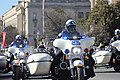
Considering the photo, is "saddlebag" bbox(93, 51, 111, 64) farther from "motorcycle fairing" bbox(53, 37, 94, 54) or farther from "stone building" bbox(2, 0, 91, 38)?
"stone building" bbox(2, 0, 91, 38)

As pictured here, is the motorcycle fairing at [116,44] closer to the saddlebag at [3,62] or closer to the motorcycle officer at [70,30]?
the saddlebag at [3,62]

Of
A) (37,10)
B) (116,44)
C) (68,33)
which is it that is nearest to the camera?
(68,33)

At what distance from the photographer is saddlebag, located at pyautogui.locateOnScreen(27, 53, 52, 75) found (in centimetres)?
1260

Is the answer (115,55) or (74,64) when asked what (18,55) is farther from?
(115,55)

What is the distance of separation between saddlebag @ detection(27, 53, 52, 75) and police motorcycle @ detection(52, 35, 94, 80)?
0.82 metres

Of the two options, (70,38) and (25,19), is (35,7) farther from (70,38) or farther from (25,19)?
(70,38)

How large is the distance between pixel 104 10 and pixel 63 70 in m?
42.9

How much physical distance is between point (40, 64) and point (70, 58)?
1.80 meters

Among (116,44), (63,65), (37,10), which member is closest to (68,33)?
(63,65)

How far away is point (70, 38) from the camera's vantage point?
451 inches

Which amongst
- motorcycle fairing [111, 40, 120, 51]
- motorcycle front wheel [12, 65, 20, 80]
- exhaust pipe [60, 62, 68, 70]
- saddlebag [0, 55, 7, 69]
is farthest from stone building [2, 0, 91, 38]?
exhaust pipe [60, 62, 68, 70]

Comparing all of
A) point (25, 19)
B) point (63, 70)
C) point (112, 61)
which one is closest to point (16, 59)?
point (63, 70)

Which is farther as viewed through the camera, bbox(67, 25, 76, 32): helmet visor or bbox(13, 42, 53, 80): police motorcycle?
bbox(13, 42, 53, 80): police motorcycle

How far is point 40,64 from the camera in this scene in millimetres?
12664
